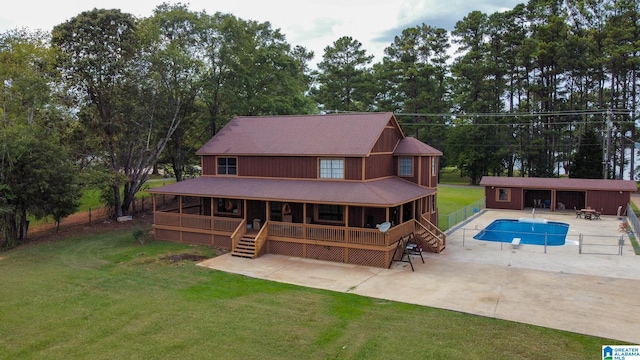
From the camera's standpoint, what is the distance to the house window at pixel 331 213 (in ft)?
70.6

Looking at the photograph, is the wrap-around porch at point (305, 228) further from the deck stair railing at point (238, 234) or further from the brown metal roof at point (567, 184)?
the brown metal roof at point (567, 184)

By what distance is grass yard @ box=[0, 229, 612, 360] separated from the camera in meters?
10.2

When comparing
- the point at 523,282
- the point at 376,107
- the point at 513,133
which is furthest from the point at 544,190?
the point at 376,107

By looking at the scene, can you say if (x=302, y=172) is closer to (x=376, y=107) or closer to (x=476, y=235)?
(x=476, y=235)

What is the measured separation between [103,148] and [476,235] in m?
24.3

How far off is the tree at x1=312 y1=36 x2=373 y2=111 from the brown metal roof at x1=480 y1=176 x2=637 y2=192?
27634 millimetres

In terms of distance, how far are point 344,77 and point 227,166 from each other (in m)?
40.7

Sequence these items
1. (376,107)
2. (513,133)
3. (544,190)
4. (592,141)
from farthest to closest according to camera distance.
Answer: (376,107), (513,133), (592,141), (544,190)

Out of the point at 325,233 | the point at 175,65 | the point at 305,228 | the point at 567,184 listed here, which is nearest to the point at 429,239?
the point at 325,233

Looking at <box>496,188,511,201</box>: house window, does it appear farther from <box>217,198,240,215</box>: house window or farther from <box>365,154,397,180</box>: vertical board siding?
<box>217,198,240,215</box>: house window

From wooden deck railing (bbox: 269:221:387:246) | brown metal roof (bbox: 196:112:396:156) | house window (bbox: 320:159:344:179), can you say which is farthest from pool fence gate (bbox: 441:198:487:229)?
wooden deck railing (bbox: 269:221:387:246)

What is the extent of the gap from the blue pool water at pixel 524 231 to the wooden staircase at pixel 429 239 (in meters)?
4.65

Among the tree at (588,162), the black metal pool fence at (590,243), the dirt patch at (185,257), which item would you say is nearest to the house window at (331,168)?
the dirt patch at (185,257)

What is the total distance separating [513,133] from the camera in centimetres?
5312
